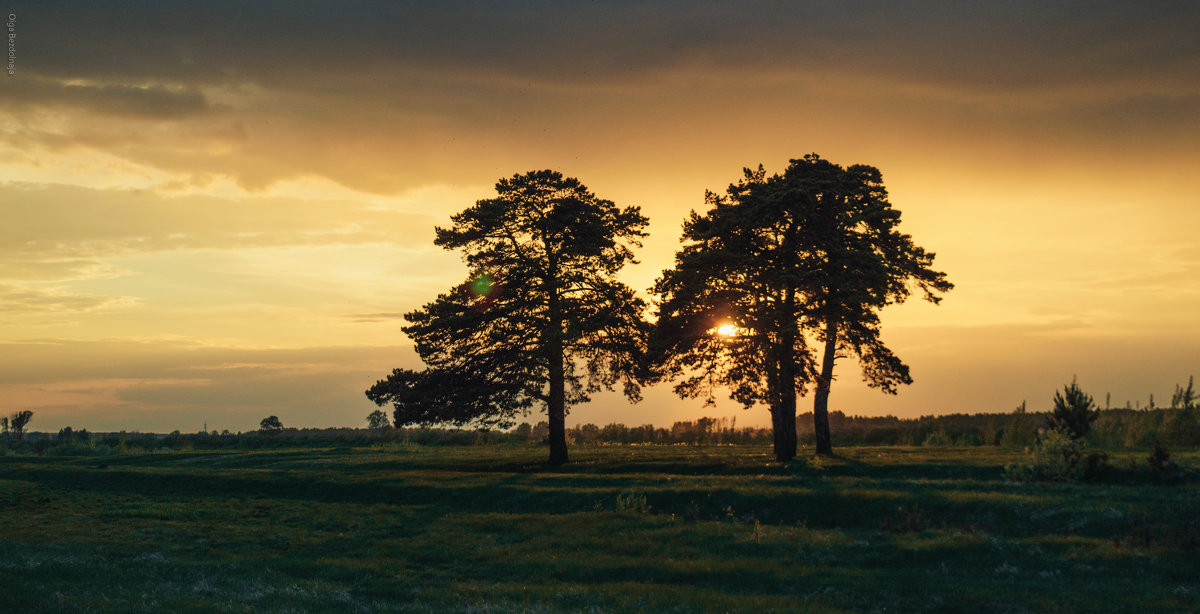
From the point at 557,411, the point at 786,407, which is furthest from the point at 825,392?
the point at 557,411

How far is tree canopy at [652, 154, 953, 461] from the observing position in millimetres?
39406

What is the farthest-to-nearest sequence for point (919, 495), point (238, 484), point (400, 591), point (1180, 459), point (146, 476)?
1. point (146, 476)
2. point (238, 484)
3. point (1180, 459)
4. point (919, 495)
5. point (400, 591)

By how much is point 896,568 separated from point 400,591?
11.7 meters

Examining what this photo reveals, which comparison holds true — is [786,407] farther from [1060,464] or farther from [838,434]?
[838,434]

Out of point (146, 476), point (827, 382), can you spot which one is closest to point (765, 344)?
point (827, 382)

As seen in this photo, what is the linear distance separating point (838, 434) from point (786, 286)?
2112 centimetres

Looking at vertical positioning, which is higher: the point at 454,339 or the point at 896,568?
the point at 454,339

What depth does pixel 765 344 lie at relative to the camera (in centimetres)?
3900

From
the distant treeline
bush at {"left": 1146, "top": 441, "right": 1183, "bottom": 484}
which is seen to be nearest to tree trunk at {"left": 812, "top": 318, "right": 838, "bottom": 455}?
the distant treeline

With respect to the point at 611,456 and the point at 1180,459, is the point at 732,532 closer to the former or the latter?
the point at 1180,459

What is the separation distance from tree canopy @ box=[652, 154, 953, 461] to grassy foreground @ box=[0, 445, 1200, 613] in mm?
4815

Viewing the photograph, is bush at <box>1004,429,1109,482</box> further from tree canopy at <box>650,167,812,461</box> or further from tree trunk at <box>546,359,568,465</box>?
tree trunk at <box>546,359,568,465</box>

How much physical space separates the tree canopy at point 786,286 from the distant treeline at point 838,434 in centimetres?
978

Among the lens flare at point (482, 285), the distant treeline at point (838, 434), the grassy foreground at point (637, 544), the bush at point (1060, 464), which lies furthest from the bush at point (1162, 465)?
the lens flare at point (482, 285)
